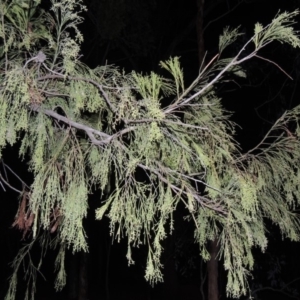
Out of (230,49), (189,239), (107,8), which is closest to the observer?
(107,8)

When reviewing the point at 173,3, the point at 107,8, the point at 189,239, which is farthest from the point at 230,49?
the point at 189,239

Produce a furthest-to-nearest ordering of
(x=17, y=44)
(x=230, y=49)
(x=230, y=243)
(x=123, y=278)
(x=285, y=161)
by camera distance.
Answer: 1. (x=123, y=278)
2. (x=230, y=49)
3. (x=285, y=161)
4. (x=17, y=44)
5. (x=230, y=243)

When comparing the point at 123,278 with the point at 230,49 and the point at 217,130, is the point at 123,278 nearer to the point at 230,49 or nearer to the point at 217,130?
the point at 230,49

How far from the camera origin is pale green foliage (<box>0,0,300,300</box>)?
2320 millimetres

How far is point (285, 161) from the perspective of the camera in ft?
9.84

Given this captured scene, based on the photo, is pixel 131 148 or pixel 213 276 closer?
pixel 131 148

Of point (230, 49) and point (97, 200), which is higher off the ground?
point (230, 49)

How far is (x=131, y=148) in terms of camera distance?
2.44 metres

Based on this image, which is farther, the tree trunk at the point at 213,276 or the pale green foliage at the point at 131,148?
the tree trunk at the point at 213,276

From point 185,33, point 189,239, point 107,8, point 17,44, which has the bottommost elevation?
point 17,44

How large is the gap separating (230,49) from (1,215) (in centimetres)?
676

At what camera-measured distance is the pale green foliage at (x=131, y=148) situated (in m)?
2.32

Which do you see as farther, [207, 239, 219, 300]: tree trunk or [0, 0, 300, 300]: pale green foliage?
[207, 239, 219, 300]: tree trunk

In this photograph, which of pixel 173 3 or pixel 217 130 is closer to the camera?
pixel 217 130
